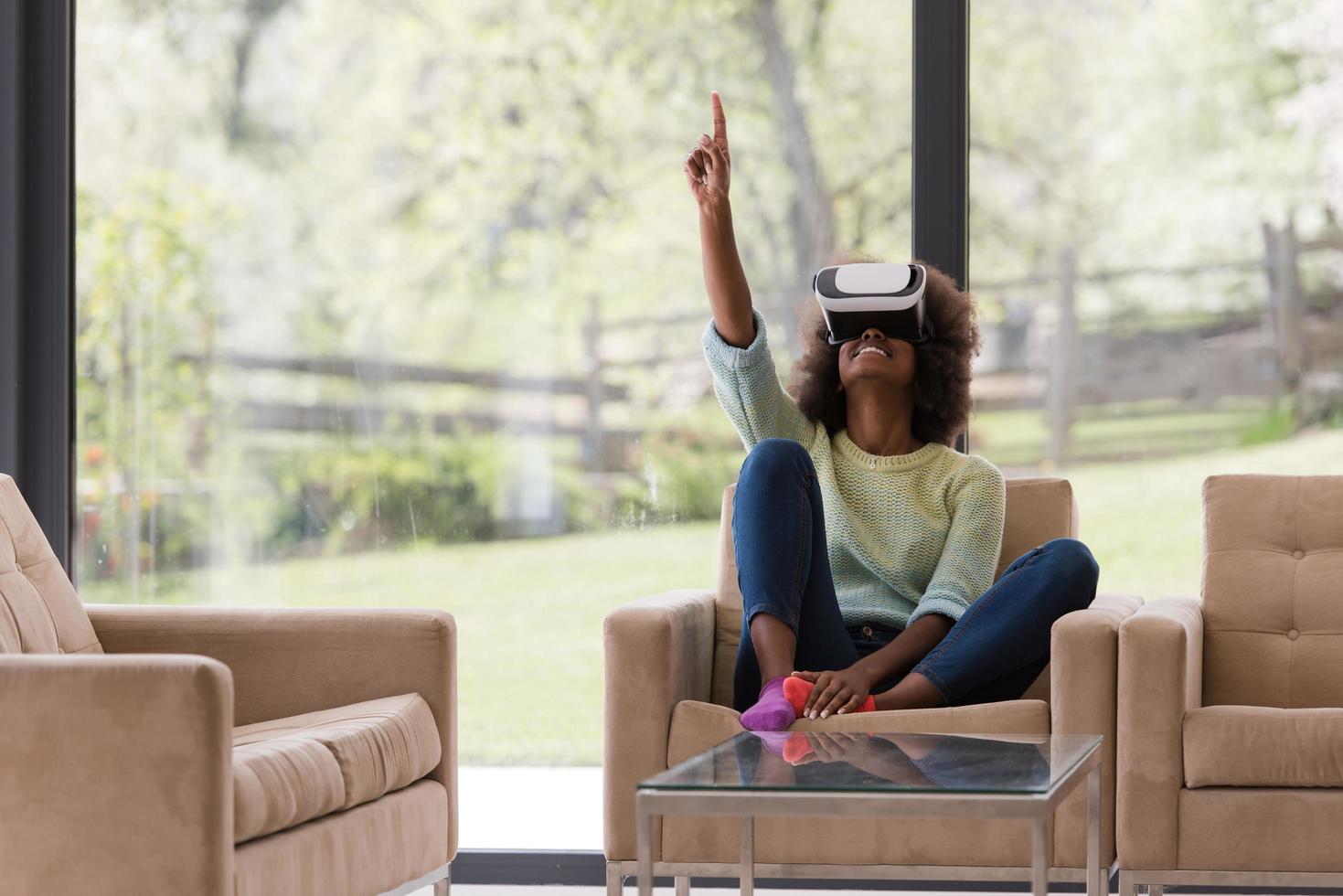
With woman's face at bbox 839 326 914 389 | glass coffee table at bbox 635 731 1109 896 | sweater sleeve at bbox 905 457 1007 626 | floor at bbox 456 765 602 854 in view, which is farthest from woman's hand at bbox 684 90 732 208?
floor at bbox 456 765 602 854

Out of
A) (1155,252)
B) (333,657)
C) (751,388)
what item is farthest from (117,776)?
(1155,252)

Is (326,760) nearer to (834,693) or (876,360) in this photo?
(834,693)

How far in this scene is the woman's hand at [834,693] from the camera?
2.39m

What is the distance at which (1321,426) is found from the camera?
338 centimetres

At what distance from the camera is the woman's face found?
298 centimetres

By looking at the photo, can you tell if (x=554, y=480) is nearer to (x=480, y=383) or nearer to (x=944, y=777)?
(x=480, y=383)

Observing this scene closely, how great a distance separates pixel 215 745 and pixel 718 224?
1.35 meters

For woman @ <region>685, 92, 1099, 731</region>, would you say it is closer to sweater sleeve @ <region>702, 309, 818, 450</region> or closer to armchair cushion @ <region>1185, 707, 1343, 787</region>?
sweater sleeve @ <region>702, 309, 818, 450</region>

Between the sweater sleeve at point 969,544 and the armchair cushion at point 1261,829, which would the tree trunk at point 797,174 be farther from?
the armchair cushion at point 1261,829

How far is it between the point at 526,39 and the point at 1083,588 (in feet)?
6.05

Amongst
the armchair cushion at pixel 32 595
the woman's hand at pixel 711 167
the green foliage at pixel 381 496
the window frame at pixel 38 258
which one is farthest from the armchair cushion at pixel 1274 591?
the window frame at pixel 38 258

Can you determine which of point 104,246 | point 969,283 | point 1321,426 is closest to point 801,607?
point 969,283

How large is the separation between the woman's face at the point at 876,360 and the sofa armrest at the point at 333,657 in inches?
35.3

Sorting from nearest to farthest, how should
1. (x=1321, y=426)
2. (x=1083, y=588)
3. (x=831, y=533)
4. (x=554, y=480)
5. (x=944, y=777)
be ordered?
(x=944, y=777)
(x=1083, y=588)
(x=831, y=533)
(x=1321, y=426)
(x=554, y=480)
